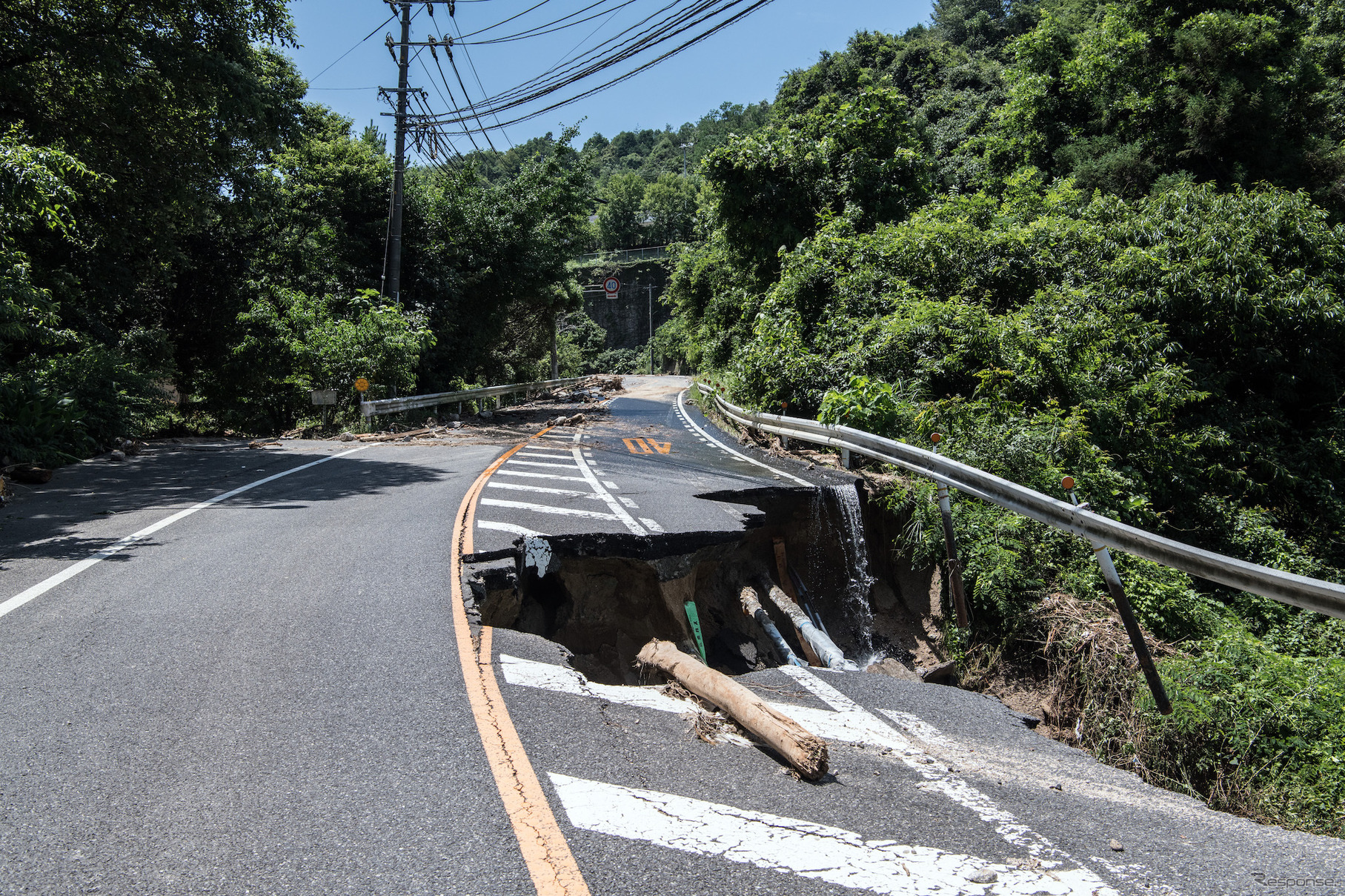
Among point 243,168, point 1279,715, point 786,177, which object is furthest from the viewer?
point 786,177

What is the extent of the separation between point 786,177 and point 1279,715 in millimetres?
19630

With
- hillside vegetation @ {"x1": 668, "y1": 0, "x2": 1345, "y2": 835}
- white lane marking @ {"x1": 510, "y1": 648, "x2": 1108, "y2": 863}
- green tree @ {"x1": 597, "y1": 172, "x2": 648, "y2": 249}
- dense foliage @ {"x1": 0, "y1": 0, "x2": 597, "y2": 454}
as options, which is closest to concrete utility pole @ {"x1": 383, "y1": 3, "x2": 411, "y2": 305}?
dense foliage @ {"x1": 0, "y1": 0, "x2": 597, "y2": 454}

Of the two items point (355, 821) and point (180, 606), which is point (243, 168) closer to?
point (180, 606)

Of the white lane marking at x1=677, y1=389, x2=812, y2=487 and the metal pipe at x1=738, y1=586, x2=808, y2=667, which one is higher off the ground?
the white lane marking at x1=677, y1=389, x2=812, y2=487

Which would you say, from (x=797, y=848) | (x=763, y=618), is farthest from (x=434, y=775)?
(x=763, y=618)

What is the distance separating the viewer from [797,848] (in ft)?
9.89

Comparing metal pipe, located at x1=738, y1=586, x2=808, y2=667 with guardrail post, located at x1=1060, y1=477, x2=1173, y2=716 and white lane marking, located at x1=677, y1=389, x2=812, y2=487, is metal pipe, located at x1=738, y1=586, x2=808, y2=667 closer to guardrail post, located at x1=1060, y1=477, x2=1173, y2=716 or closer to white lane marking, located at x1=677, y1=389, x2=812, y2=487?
white lane marking, located at x1=677, y1=389, x2=812, y2=487

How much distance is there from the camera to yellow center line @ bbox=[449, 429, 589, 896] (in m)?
2.76

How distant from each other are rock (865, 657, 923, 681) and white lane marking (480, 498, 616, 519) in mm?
3128

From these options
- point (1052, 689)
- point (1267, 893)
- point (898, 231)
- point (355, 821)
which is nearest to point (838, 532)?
point (1052, 689)

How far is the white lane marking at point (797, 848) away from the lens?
2.83 meters

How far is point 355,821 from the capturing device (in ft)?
9.95

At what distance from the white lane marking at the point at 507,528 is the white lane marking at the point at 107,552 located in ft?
10.2

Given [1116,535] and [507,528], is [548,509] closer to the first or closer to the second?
[507,528]
